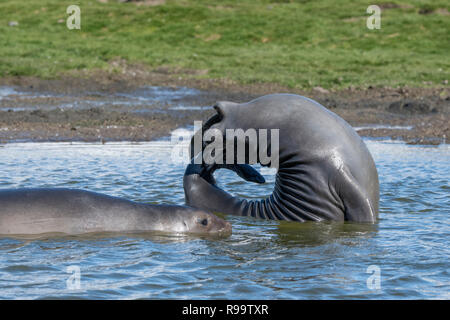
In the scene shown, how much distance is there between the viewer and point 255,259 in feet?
22.2

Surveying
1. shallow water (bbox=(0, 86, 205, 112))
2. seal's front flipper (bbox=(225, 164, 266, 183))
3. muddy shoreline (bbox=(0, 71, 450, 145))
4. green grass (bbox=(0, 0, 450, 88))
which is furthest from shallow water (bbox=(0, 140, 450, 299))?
green grass (bbox=(0, 0, 450, 88))

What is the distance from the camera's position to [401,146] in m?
14.4

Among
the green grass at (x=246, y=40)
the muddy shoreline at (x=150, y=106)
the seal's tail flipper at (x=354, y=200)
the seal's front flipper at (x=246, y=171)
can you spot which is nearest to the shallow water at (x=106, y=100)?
the muddy shoreline at (x=150, y=106)

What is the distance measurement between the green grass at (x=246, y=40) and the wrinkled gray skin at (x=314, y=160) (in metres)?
14.0

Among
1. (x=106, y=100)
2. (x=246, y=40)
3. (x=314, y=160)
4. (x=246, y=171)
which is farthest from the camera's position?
(x=246, y=40)

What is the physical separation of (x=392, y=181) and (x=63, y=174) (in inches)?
195

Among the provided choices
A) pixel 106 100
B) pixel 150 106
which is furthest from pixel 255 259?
pixel 106 100

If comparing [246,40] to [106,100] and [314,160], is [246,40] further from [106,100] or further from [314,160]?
[314,160]

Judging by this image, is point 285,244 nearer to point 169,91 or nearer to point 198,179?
point 198,179

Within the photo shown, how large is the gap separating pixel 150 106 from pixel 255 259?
1295 centimetres

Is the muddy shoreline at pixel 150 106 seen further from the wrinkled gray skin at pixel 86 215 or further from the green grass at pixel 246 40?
the wrinkled gray skin at pixel 86 215

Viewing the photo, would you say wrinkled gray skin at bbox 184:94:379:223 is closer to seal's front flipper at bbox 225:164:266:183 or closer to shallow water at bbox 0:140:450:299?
shallow water at bbox 0:140:450:299

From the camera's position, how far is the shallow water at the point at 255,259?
5.86m

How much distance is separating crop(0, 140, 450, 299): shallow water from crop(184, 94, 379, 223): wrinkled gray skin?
8.8 inches
